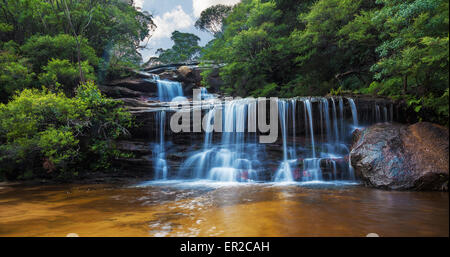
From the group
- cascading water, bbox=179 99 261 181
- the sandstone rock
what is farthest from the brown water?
the sandstone rock

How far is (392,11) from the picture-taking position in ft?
25.4

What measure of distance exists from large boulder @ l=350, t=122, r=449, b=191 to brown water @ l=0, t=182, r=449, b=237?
0.46 meters

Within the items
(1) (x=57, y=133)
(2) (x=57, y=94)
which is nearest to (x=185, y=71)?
(2) (x=57, y=94)

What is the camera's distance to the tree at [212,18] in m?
41.5

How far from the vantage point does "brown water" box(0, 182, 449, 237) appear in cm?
335

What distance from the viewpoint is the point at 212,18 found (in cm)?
4322

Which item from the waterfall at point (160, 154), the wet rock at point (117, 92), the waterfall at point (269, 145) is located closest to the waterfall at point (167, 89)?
the wet rock at point (117, 92)

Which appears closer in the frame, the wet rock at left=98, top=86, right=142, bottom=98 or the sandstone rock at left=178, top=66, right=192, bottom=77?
the wet rock at left=98, top=86, right=142, bottom=98

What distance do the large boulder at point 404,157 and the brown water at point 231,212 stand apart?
46cm

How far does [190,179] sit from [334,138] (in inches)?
245

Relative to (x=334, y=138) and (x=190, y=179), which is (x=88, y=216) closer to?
(x=190, y=179)

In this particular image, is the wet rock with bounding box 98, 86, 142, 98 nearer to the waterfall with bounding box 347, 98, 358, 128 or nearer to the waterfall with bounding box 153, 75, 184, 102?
the waterfall with bounding box 153, 75, 184, 102

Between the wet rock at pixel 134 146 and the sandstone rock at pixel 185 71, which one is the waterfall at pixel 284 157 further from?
the sandstone rock at pixel 185 71

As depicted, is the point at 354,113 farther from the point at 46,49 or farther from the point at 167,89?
the point at 46,49
